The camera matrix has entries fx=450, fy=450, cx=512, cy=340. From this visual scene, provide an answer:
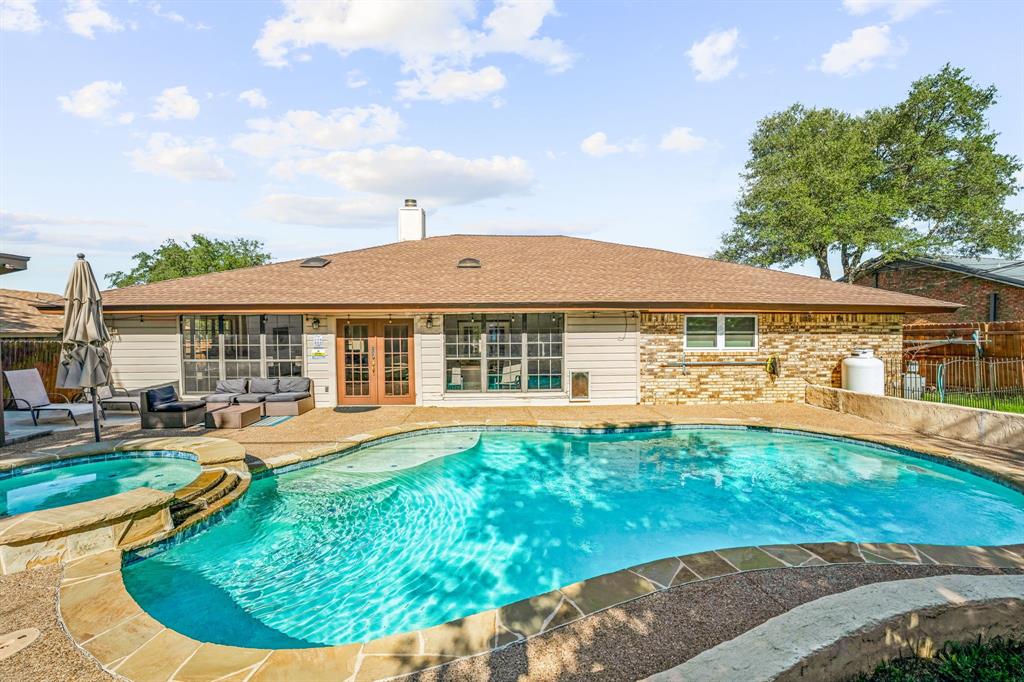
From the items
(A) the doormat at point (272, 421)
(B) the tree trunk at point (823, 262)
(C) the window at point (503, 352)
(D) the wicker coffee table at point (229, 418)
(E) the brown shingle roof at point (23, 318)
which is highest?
(B) the tree trunk at point (823, 262)

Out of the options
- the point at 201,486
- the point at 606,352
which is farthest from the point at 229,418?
the point at 606,352

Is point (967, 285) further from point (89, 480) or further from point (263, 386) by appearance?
point (89, 480)

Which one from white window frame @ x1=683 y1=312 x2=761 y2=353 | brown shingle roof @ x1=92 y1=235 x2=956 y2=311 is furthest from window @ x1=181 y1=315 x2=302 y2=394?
white window frame @ x1=683 y1=312 x2=761 y2=353

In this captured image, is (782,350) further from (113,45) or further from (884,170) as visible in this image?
(884,170)

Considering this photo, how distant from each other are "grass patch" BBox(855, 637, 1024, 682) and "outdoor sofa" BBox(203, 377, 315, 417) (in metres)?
10.1

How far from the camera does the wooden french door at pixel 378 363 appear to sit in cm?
1126

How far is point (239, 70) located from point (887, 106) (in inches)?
1235

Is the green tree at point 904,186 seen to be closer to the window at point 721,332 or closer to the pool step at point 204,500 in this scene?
the window at point 721,332

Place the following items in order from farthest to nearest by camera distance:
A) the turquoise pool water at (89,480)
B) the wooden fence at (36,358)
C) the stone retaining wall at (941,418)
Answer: the wooden fence at (36,358), the stone retaining wall at (941,418), the turquoise pool water at (89,480)

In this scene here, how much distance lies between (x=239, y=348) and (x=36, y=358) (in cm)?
556

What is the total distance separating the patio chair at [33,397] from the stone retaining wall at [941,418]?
15.8m

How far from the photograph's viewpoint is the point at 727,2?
10344 millimetres

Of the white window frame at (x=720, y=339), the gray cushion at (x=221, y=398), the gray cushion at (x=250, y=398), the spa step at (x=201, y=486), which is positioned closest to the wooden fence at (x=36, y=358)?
the gray cushion at (x=221, y=398)

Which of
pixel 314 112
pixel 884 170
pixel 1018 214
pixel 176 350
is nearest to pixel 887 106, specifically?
pixel 884 170
